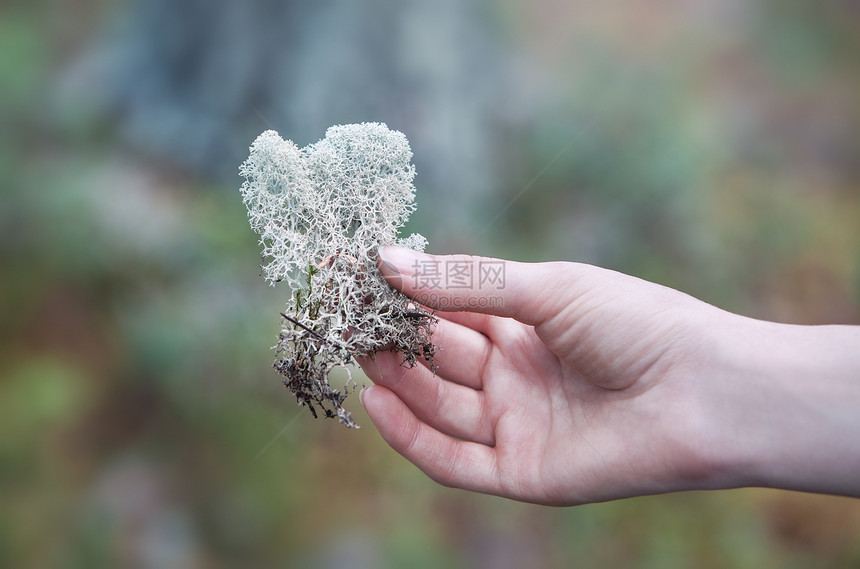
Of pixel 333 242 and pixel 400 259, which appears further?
pixel 333 242

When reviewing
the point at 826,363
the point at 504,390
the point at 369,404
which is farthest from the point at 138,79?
the point at 826,363

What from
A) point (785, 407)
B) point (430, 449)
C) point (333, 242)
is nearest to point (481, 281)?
point (333, 242)

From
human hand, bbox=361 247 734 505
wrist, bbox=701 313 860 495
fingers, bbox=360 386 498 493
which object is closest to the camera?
wrist, bbox=701 313 860 495

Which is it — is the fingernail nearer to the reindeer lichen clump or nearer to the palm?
the reindeer lichen clump

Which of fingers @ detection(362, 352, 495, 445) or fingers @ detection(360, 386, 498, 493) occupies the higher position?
fingers @ detection(362, 352, 495, 445)

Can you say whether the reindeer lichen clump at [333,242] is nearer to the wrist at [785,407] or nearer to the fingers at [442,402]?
the fingers at [442,402]

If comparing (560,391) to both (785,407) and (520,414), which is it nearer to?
(520,414)

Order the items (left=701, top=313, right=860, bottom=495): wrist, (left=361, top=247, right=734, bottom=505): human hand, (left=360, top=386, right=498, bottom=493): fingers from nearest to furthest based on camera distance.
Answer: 1. (left=701, top=313, right=860, bottom=495): wrist
2. (left=361, top=247, right=734, bottom=505): human hand
3. (left=360, top=386, right=498, bottom=493): fingers

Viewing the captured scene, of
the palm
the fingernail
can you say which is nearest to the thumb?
the fingernail
